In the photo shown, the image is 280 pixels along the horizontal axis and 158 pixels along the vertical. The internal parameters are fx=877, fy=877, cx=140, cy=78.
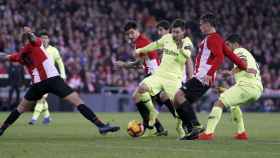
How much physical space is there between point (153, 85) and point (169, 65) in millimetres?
514

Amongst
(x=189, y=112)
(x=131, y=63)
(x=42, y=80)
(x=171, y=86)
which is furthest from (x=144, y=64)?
(x=42, y=80)

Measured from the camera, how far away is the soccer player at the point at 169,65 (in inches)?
678

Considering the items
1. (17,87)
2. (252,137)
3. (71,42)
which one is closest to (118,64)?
(252,137)

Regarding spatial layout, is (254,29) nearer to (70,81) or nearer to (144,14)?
(144,14)

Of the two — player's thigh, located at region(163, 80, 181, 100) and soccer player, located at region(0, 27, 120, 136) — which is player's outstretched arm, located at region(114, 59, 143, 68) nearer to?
player's thigh, located at region(163, 80, 181, 100)

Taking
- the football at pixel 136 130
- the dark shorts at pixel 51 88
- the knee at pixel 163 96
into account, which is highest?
the dark shorts at pixel 51 88

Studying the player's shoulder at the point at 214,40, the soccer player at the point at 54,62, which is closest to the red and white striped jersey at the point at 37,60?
the player's shoulder at the point at 214,40

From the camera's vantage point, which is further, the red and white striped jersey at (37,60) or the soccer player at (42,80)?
the red and white striped jersey at (37,60)

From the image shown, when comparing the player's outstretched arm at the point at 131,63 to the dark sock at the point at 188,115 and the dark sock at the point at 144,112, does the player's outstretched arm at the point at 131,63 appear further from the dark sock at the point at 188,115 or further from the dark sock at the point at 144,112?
the dark sock at the point at 188,115

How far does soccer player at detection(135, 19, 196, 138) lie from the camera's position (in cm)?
1722

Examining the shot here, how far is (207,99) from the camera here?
36406 mm

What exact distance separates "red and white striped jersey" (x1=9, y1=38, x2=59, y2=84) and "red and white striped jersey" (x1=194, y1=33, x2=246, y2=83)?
279 cm

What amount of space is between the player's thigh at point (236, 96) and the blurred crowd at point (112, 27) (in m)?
13.9

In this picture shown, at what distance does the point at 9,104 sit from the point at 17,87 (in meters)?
0.79
